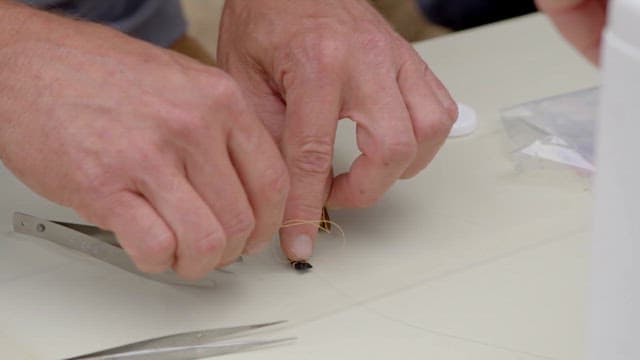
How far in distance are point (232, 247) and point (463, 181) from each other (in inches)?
9.5

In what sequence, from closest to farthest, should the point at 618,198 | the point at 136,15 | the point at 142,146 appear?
the point at 618,198, the point at 142,146, the point at 136,15

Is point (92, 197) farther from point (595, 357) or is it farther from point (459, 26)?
point (459, 26)

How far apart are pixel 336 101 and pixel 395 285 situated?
0.48 feet

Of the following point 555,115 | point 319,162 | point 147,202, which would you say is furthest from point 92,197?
point 555,115

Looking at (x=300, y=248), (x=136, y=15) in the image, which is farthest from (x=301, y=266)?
(x=136, y=15)

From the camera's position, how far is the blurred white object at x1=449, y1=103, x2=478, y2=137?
963mm

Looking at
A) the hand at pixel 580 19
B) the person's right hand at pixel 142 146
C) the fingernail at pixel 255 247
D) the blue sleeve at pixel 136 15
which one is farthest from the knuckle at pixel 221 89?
the blue sleeve at pixel 136 15

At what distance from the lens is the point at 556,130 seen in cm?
95

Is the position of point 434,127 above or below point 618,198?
below

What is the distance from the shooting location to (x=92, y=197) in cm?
71

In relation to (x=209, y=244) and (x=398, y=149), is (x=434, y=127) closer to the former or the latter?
(x=398, y=149)

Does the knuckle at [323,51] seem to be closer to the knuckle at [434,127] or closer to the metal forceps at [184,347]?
the knuckle at [434,127]

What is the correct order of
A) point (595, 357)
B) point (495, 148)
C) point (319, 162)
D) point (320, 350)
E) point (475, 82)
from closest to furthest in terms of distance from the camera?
point (595, 357)
point (320, 350)
point (319, 162)
point (495, 148)
point (475, 82)

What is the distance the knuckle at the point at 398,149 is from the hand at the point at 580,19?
0.99 feet
